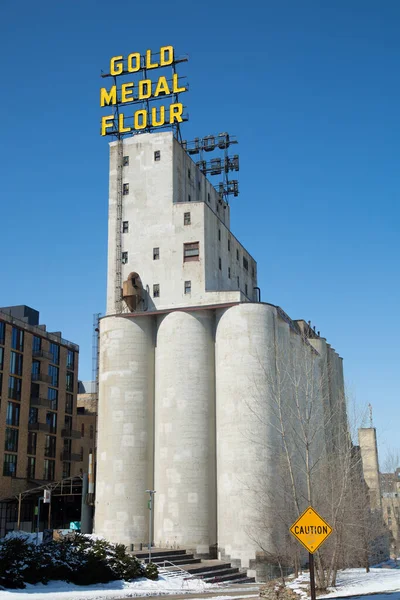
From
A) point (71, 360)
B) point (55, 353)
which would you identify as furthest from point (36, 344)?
point (71, 360)

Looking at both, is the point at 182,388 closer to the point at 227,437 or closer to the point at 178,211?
the point at 227,437

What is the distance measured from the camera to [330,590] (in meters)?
33.9

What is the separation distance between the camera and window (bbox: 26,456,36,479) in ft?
285

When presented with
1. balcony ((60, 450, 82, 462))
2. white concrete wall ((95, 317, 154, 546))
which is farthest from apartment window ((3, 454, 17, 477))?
white concrete wall ((95, 317, 154, 546))

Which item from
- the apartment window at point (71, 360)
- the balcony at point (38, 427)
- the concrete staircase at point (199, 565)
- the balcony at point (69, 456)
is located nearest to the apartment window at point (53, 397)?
the balcony at point (38, 427)

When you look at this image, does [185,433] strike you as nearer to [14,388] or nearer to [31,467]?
[14,388]

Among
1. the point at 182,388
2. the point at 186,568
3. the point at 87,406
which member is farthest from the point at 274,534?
the point at 87,406

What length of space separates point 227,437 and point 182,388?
5456 millimetres

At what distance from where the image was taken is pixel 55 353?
98000 mm

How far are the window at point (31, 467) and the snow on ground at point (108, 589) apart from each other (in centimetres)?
4818

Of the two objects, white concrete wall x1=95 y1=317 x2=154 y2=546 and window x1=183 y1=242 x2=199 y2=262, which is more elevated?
window x1=183 y1=242 x2=199 y2=262

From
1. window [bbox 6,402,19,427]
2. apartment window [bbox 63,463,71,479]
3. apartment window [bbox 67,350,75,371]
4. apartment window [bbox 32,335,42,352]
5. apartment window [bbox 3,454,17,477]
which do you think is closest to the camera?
apartment window [bbox 3,454,17,477]

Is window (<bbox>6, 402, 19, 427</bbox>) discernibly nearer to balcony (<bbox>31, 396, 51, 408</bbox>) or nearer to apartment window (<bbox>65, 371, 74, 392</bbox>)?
balcony (<bbox>31, 396, 51, 408</bbox>)

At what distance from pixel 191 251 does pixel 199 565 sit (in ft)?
87.2
